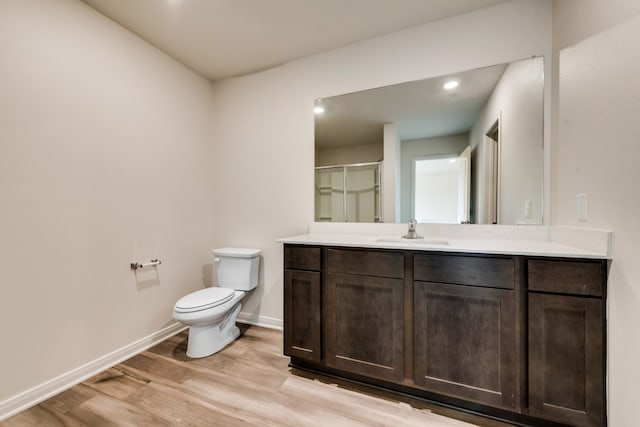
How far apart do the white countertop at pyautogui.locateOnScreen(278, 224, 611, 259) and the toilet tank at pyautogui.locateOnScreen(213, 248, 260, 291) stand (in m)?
0.82

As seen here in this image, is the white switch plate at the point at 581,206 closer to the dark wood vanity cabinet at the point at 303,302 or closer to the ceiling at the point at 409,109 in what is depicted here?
the ceiling at the point at 409,109

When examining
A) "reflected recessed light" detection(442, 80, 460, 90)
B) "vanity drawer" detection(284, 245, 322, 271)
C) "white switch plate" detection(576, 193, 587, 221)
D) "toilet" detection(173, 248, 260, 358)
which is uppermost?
"reflected recessed light" detection(442, 80, 460, 90)

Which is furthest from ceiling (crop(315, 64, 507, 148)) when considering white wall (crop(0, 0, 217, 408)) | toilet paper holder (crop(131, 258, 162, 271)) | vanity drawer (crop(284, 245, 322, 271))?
toilet paper holder (crop(131, 258, 162, 271))

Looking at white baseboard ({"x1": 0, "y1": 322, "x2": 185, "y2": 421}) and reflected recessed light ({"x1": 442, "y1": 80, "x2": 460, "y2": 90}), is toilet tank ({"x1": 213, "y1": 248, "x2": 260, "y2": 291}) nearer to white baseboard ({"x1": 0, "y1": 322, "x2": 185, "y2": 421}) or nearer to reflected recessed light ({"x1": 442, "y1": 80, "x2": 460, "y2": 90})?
white baseboard ({"x1": 0, "y1": 322, "x2": 185, "y2": 421})

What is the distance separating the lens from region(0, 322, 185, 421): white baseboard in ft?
4.74

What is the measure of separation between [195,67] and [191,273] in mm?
2067

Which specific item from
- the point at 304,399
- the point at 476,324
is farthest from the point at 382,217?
the point at 304,399

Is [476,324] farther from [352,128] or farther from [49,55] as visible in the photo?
[49,55]

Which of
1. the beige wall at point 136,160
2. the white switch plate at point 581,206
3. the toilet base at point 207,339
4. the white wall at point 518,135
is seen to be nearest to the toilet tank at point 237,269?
Result: the beige wall at point 136,160

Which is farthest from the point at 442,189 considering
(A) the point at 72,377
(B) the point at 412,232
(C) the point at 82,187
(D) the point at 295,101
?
(A) the point at 72,377

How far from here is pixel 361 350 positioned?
63.4 inches

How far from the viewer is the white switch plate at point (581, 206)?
1.34 metres

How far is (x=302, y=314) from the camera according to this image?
1789mm

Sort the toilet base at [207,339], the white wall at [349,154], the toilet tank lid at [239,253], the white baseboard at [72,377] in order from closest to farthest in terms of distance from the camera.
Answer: the white baseboard at [72,377] → the toilet base at [207,339] → the white wall at [349,154] → the toilet tank lid at [239,253]
